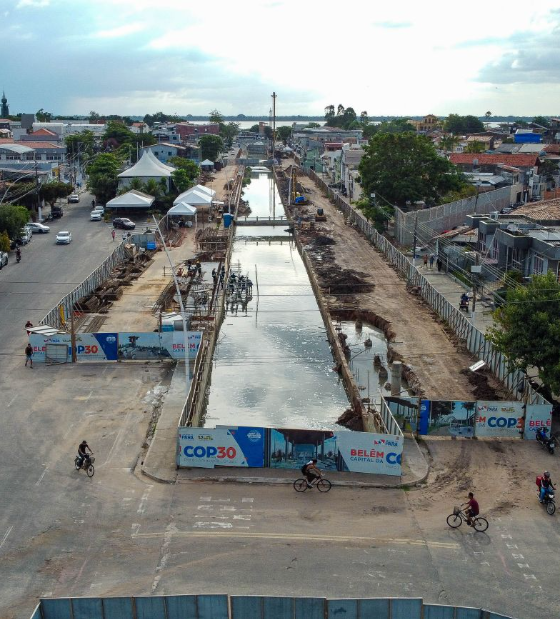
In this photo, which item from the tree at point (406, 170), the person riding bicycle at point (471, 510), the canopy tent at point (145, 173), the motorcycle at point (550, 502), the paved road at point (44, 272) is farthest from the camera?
the canopy tent at point (145, 173)

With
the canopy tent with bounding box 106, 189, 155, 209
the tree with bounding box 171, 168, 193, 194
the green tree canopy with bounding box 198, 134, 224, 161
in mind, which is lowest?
the canopy tent with bounding box 106, 189, 155, 209

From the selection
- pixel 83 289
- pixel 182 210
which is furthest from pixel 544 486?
pixel 182 210

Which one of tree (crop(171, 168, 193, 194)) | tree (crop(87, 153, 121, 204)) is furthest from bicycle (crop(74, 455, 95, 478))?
tree (crop(171, 168, 193, 194))

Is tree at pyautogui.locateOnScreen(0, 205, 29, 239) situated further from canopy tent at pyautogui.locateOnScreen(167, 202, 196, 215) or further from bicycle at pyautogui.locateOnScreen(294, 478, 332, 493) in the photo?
bicycle at pyautogui.locateOnScreen(294, 478, 332, 493)

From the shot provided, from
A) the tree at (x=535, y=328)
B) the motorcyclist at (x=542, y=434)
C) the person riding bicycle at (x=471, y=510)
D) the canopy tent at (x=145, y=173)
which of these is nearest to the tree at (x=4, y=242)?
the canopy tent at (x=145, y=173)

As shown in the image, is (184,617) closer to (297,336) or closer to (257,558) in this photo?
(257,558)

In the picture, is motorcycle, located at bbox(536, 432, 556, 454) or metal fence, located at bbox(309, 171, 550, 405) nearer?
motorcycle, located at bbox(536, 432, 556, 454)

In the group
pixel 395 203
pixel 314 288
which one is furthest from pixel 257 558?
pixel 395 203

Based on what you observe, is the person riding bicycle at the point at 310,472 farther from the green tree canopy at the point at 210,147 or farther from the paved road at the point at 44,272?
the green tree canopy at the point at 210,147
